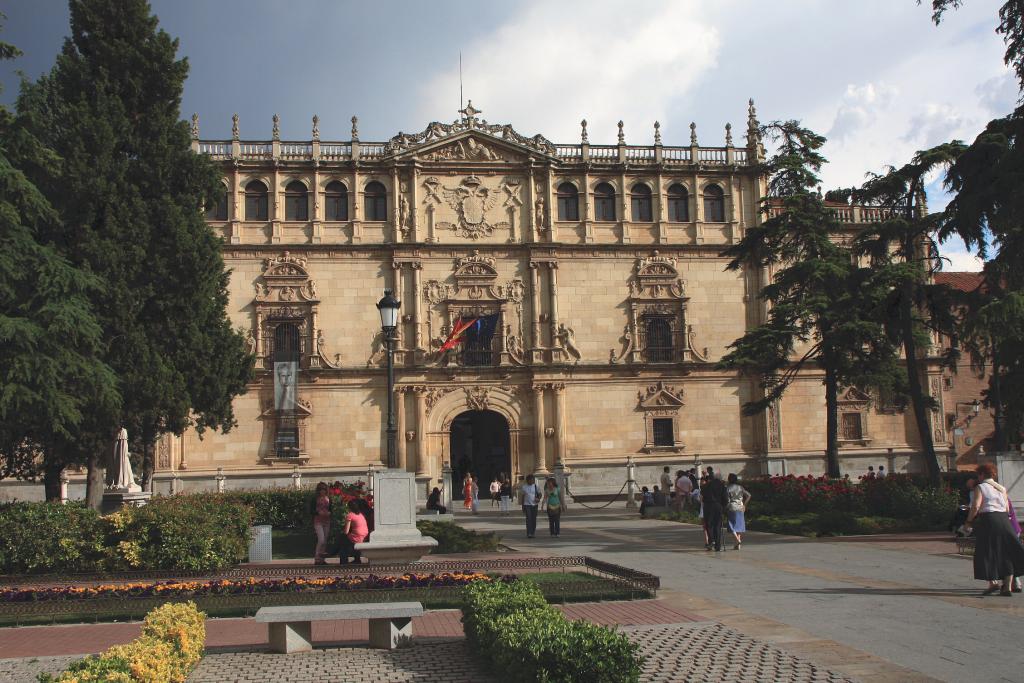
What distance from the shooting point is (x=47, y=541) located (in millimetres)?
16828

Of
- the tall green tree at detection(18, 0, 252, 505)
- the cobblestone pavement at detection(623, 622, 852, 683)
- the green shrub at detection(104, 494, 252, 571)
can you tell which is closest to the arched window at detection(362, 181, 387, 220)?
the tall green tree at detection(18, 0, 252, 505)

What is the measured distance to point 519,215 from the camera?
43031 millimetres

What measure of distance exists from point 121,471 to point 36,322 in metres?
4.42

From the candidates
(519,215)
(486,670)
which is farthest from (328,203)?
(486,670)

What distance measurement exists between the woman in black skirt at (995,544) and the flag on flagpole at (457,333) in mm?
28945

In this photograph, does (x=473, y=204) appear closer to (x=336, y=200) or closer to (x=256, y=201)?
(x=336, y=200)

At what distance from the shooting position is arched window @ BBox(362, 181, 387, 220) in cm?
4253

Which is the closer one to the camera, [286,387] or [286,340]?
[286,387]

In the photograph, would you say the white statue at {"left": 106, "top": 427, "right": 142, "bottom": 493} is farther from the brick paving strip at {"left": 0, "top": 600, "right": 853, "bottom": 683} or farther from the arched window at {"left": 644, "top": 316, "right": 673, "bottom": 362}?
the arched window at {"left": 644, "top": 316, "right": 673, "bottom": 362}

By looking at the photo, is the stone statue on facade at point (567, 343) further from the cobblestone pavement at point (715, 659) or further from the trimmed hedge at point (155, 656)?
the trimmed hedge at point (155, 656)

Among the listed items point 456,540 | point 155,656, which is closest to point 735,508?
point 456,540

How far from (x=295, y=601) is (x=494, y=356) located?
2996cm

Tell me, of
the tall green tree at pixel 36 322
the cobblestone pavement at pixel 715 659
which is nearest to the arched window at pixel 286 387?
the tall green tree at pixel 36 322

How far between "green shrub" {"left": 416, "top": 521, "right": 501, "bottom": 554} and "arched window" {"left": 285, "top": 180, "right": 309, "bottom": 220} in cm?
2408
